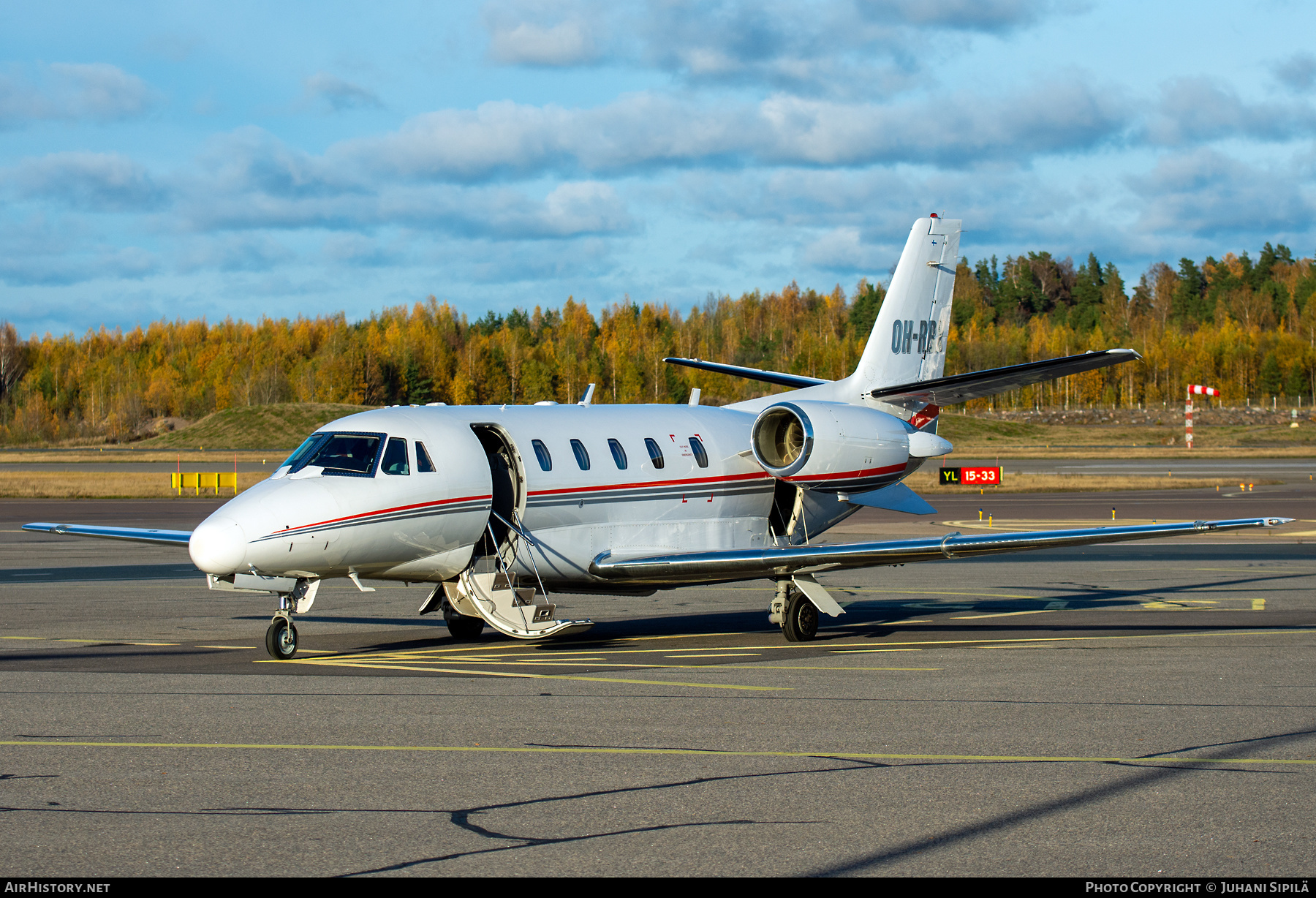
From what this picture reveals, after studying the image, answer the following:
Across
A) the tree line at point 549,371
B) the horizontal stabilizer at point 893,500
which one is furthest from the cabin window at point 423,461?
the tree line at point 549,371

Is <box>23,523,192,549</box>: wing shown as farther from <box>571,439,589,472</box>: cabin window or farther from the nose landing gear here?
<box>571,439,589,472</box>: cabin window

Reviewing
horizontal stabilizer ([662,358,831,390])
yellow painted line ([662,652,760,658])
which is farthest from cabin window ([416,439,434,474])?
horizontal stabilizer ([662,358,831,390])

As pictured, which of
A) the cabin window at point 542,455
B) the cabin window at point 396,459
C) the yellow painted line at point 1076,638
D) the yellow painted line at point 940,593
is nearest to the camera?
the cabin window at point 396,459

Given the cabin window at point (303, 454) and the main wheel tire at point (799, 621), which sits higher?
the cabin window at point (303, 454)

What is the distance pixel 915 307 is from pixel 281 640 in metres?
13.2

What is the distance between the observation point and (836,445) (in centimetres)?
1998

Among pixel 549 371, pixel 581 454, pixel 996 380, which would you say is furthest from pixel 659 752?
pixel 549 371

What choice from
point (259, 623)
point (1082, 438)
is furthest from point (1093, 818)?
point (1082, 438)

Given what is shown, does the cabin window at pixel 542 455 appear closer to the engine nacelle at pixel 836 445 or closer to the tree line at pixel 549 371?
the engine nacelle at pixel 836 445

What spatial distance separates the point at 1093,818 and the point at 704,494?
1158 cm

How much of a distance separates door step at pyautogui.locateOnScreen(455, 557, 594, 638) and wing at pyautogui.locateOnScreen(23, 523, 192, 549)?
4084 mm

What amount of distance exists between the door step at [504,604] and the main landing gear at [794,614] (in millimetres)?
2942

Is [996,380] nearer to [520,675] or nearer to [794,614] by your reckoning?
[794,614]

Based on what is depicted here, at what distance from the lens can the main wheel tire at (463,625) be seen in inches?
717
